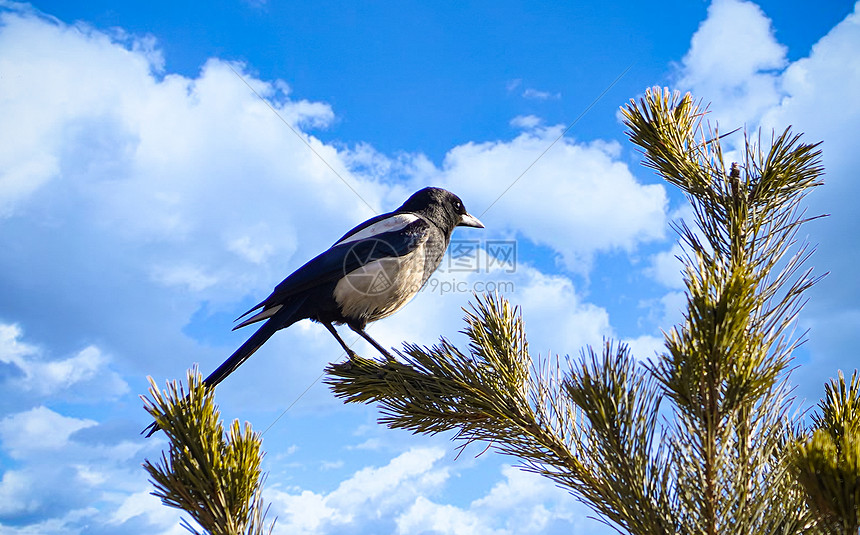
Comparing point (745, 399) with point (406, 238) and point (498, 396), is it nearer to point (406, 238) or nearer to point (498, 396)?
point (498, 396)

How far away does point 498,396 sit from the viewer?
1.57 meters

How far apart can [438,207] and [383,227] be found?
57cm

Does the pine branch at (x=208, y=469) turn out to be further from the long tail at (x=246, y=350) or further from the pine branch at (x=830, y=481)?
the long tail at (x=246, y=350)

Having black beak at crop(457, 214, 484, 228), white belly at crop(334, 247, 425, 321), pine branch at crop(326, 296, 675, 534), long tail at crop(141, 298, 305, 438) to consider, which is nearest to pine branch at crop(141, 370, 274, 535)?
A: pine branch at crop(326, 296, 675, 534)

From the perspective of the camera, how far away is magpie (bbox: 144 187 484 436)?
3.29m

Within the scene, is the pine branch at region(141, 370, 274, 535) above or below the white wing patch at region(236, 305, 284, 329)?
below

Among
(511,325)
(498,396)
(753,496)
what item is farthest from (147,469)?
(753,496)

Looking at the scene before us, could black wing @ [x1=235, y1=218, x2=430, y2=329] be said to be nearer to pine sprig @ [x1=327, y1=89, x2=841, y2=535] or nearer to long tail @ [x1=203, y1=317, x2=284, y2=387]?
long tail @ [x1=203, y1=317, x2=284, y2=387]

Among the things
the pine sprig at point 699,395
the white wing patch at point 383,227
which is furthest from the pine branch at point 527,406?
the white wing patch at point 383,227

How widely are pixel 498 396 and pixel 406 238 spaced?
2.16 m

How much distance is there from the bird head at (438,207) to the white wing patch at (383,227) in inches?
8.0

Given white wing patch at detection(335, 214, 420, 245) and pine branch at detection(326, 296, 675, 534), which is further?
white wing patch at detection(335, 214, 420, 245)

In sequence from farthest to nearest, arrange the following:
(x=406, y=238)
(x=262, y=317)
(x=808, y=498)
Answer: (x=406, y=238) → (x=262, y=317) → (x=808, y=498)

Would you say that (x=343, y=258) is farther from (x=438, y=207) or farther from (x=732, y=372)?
(x=732, y=372)
